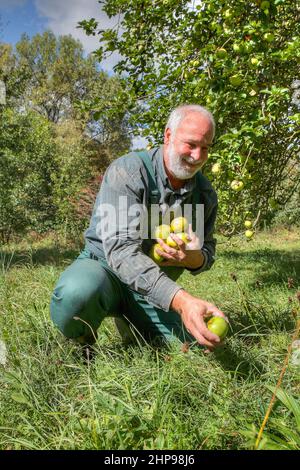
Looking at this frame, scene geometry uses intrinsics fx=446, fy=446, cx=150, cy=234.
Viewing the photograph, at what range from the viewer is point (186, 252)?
7.63 ft

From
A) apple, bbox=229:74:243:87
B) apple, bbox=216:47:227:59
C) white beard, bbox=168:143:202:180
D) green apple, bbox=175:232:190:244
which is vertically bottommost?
green apple, bbox=175:232:190:244

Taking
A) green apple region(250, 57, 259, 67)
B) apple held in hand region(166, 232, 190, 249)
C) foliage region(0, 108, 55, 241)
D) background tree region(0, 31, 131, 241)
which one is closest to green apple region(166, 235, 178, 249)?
apple held in hand region(166, 232, 190, 249)

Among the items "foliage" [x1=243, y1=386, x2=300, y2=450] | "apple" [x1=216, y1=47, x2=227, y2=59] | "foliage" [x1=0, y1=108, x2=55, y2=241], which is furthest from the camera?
"foliage" [x1=0, y1=108, x2=55, y2=241]

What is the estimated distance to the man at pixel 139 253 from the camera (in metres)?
2.05

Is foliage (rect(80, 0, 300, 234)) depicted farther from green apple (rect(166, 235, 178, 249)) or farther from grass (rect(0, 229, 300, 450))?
grass (rect(0, 229, 300, 450))

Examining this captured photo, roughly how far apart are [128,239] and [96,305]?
1.31 ft

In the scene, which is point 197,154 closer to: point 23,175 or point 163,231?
point 163,231

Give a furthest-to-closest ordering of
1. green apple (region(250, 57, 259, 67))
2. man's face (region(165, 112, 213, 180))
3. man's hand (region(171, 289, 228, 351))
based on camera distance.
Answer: green apple (region(250, 57, 259, 67))
man's face (region(165, 112, 213, 180))
man's hand (region(171, 289, 228, 351))

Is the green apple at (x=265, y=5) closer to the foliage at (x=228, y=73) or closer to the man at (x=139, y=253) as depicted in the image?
the foliage at (x=228, y=73)

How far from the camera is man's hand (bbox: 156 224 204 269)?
7.18 feet

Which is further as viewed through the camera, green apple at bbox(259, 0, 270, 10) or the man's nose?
green apple at bbox(259, 0, 270, 10)

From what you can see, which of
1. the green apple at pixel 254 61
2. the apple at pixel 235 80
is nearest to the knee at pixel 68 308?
the apple at pixel 235 80

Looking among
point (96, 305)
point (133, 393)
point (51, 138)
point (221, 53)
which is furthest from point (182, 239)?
point (51, 138)
